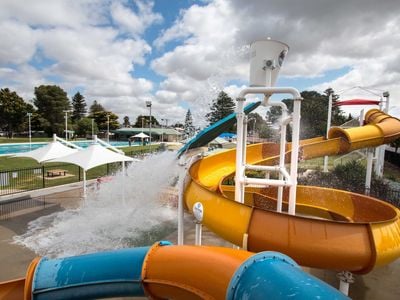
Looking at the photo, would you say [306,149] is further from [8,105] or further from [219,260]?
[8,105]

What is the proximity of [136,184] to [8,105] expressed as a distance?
58.7 m

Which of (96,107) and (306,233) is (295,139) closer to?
(306,233)

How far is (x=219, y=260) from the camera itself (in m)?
2.33

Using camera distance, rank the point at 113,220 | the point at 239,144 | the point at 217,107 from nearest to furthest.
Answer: the point at 239,144 < the point at 113,220 < the point at 217,107

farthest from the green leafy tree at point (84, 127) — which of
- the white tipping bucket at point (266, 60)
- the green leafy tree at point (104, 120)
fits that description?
the white tipping bucket at point (266, 60)

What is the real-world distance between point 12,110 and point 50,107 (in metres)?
8.07

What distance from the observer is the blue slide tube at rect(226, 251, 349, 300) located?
1517 millimetres

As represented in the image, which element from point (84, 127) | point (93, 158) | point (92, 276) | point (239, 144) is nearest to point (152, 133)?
point (84, 127)

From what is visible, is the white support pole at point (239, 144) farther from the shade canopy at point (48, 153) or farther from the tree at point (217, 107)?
the shade canopy at point (48, 153)

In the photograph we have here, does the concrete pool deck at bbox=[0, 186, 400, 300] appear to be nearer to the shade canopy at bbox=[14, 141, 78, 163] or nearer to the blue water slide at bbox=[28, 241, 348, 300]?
the shade canopy at bbox=[14, 141, 78, 163]

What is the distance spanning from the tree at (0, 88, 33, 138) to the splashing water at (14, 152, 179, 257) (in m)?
56.9

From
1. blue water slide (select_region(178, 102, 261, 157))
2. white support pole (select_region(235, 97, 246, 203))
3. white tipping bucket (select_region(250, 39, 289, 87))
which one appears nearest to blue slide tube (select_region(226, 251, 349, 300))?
white support pole (select_region(235, 97, 246, 203))

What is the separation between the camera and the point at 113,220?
9.34 meters

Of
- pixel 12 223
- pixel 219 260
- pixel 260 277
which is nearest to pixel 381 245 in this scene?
pixel 219 260
